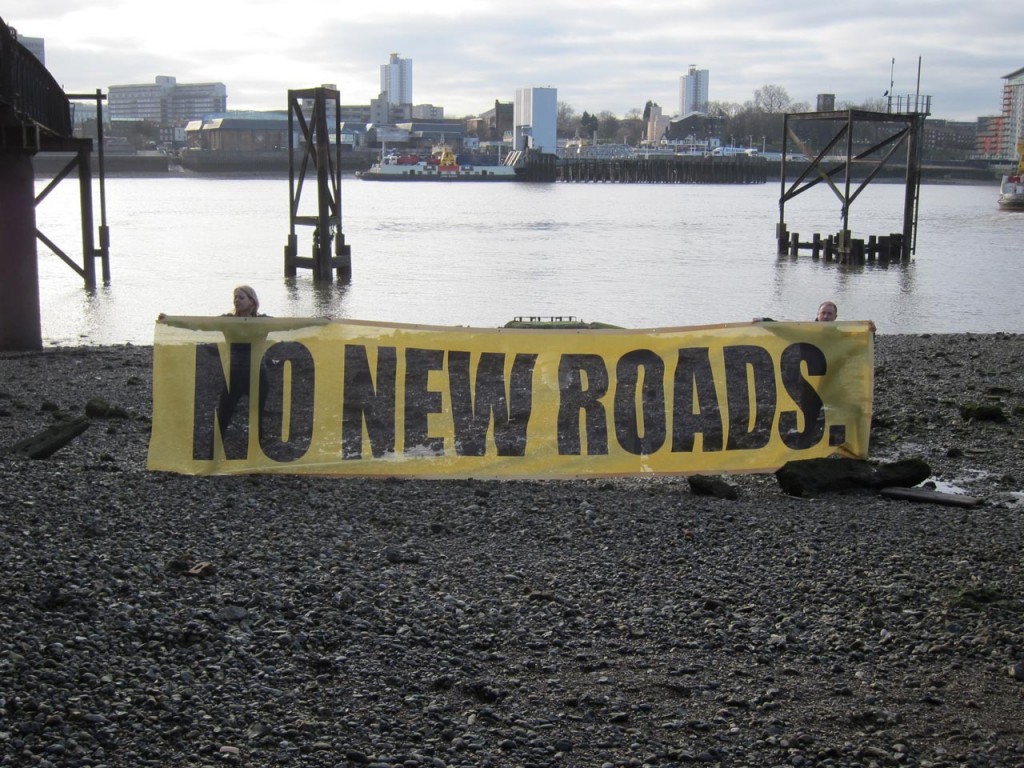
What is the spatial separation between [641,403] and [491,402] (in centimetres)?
116

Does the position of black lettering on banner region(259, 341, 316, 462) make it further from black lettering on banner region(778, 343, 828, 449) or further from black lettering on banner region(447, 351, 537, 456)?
black lettering on banner region(778, 343, 828, 449)

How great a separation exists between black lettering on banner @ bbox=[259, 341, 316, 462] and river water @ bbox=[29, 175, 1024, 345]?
1317cm

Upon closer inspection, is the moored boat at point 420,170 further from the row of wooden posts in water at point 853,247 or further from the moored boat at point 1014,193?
the row of wooden posts in water at point 853,247

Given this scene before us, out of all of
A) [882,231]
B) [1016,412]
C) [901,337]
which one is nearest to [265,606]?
[1016,412]

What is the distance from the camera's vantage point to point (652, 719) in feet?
16.4

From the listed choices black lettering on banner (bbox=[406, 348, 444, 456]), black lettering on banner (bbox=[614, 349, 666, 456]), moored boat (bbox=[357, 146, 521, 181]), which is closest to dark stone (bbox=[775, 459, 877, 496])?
black lettering on banner (bbox=[614, 349, 666, 456])

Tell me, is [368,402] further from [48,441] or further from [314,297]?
[314,297]

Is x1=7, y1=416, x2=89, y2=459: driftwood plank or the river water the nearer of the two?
x1=7, y1=416, x2=89, y2=459: driftwood plank

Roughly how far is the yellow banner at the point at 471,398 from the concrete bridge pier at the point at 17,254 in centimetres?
807

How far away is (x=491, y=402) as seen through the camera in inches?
360

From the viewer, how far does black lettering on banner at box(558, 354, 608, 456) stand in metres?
9.16

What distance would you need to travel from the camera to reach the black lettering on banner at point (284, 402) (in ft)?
29.3

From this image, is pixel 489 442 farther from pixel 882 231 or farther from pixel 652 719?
pixel 882 231

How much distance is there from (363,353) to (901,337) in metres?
14.3
